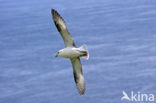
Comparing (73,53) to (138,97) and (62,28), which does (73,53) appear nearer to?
(62,28)

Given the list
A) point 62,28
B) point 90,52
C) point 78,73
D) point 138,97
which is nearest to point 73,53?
point 62,28

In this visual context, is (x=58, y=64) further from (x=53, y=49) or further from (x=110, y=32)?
(x=110, y=32)

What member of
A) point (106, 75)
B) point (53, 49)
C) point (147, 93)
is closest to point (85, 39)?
point (53, 49)

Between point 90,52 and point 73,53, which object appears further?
point 90,52

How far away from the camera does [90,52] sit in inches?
5522

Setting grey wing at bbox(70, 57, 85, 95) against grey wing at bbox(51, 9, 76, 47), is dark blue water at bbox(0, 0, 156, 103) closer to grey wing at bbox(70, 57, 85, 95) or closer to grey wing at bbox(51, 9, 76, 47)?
grey wing at bbox(70, 57, 85, 95)

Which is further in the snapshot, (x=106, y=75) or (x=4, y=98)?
(x=106, y=75)

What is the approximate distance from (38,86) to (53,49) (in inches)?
837

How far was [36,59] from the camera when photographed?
152 m

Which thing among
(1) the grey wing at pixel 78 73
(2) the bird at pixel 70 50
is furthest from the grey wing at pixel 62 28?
(1) the grey wing at pixel 78 73

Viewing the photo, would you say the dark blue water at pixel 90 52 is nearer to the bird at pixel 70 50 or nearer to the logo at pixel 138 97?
the logo at pixel 138 97

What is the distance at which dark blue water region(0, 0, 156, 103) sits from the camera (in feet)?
393

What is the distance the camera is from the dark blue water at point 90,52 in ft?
393

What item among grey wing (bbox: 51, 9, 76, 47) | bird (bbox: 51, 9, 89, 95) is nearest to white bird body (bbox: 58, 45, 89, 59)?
bird (bbox: 51, 9, 89, 95)
